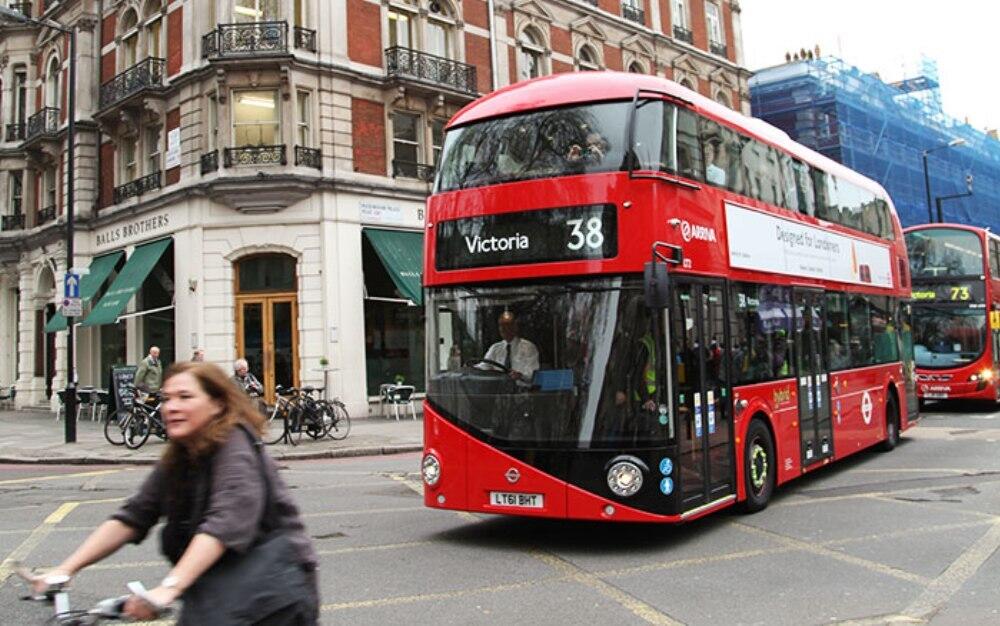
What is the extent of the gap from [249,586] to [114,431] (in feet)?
53.0

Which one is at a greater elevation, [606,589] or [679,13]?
[679,13]

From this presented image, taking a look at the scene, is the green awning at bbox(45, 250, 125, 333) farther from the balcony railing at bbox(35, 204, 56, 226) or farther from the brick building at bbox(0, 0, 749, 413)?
the balcony railing at bbox(35, 204, 56, 226)

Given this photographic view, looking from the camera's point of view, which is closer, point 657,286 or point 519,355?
point 657,286

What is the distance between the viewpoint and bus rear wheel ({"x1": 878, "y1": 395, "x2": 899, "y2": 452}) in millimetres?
12845

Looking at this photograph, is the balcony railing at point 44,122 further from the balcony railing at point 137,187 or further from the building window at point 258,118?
the building window at point 258,118

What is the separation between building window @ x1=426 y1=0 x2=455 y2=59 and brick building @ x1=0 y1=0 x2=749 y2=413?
0.04m

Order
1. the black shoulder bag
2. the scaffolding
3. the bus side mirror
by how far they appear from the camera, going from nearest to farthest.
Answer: the black shoulder bag, the bus side mirror, the scaffolding

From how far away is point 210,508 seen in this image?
8.62ft

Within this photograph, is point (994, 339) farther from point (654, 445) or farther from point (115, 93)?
point (115, 93)

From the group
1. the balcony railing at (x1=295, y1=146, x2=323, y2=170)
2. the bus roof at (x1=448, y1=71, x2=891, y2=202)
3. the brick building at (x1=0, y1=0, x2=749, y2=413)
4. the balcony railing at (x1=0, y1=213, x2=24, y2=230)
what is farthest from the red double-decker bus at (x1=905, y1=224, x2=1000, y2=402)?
the balcony railing at (x1=0, y1=213, x2=24, y2=230)

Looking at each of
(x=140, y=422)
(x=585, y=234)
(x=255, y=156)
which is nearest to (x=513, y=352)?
(x=585, y=234)

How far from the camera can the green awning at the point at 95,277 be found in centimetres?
2394

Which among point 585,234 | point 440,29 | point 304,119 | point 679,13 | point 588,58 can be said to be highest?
point 679,13

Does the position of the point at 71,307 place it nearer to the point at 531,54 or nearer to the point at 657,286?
the point at 657,286
